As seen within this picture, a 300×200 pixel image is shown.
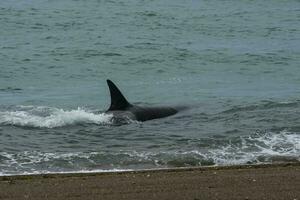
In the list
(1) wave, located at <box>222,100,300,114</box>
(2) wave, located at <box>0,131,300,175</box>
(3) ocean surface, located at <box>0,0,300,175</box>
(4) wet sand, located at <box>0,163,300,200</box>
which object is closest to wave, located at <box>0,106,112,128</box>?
(3) ocean surface, located at <box>0,0,300,175</box>

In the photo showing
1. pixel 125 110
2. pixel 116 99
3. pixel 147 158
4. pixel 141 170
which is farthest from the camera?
pixel 125 110

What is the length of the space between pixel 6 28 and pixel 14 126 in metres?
21.8

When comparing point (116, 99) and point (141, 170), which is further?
point (116, 99)

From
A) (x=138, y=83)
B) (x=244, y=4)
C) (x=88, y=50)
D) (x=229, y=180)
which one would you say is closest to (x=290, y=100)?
(x=138, y=83)

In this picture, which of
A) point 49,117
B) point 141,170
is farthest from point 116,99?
point 141,170

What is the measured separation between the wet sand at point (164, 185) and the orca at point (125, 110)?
219 inches

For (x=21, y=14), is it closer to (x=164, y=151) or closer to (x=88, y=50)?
(x=88, y=50)

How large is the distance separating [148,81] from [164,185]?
51.2 feet

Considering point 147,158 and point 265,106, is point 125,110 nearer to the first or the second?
point 265,106

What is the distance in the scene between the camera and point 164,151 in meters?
13.0

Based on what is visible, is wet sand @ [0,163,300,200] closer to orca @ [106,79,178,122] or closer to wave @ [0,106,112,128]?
wave @ [0,106,112,128]

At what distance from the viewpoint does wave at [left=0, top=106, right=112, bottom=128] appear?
15766 mm

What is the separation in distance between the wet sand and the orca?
219 inches

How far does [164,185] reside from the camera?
30.1ft
